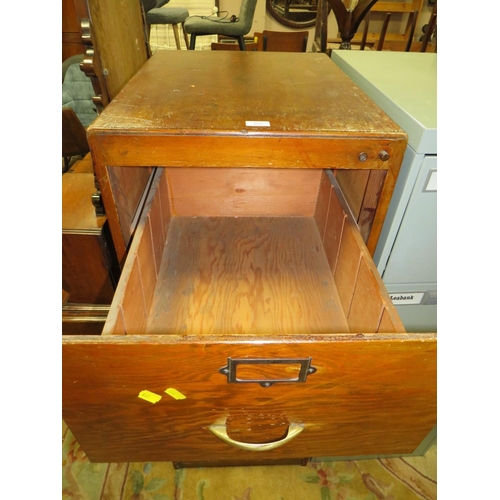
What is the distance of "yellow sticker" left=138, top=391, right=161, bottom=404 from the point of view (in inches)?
18.1

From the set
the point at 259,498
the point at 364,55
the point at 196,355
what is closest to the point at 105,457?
the point at 196,355

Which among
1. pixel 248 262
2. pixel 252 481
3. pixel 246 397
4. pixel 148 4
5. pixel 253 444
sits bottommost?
pixel 252 481

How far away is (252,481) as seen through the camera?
2.72 feet

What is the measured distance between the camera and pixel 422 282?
0.81 m

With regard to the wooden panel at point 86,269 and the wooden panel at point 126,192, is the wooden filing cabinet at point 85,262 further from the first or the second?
the wooden panel at point 126,192

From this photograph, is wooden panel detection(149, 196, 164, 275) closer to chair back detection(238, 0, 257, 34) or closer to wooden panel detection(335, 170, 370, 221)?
wooden panel detection(335, 170, 370, 221)

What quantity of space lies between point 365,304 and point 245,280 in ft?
1.09

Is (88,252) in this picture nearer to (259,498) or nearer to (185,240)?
(185,240)

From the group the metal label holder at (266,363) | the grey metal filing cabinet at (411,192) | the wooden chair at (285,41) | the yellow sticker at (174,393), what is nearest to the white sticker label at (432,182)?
the grey metal filing cabinet at (411,192)

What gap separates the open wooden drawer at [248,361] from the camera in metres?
0.43

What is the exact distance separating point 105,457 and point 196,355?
0.30 m

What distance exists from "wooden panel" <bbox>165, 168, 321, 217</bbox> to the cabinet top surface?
269 millimetres

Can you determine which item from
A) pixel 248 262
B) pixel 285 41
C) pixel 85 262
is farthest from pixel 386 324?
pixel 285 41

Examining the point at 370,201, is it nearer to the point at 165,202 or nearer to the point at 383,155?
the point at 383,155
